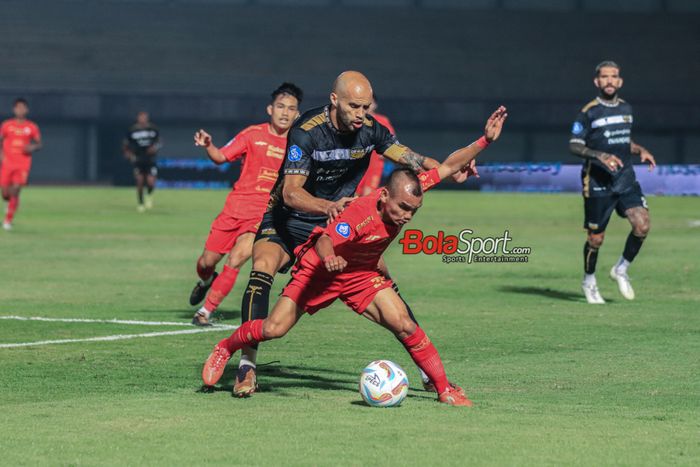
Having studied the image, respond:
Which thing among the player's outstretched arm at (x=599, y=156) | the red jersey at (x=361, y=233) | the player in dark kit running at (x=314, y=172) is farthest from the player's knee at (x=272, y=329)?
the player's outstretched arm at (x=599, y=156)

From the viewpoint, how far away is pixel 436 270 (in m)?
18.5

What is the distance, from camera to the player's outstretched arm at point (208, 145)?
10.7m

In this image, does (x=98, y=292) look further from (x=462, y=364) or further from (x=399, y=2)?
(x=399, y=2)

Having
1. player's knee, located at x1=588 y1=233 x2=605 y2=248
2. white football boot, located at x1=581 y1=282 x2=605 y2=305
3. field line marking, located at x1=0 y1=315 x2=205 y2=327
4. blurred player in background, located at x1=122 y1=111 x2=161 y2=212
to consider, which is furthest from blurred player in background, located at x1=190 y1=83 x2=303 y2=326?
blurred player in background, located at x1=122 y1=111 x2=161 y2=212

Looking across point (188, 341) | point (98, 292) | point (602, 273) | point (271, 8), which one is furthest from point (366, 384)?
point (271, 8)

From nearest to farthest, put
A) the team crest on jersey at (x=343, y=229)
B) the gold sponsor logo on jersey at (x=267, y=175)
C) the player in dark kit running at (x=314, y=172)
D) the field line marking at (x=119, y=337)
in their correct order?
the team crest on jersey at (x=343, y=229) → the player in dark kit running at (x=314, y=172) → the field line marking at (x=119, y=337) → the gold sponsor logo on jersey at (x=267, y=175)

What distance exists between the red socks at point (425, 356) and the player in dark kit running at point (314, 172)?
0.94 m

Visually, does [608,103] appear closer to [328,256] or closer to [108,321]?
[108,321]

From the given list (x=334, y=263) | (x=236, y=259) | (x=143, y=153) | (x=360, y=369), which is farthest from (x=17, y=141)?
(x=334, y=263)

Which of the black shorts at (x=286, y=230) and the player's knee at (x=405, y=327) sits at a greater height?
the black shorts at (x=286, y=230)

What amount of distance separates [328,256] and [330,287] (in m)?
0.68

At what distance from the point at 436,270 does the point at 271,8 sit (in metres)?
39.8

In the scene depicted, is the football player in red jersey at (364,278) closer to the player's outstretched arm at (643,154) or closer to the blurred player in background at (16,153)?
the player's outstretched arm at (643,154)

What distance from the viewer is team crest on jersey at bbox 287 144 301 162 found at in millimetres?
8844
